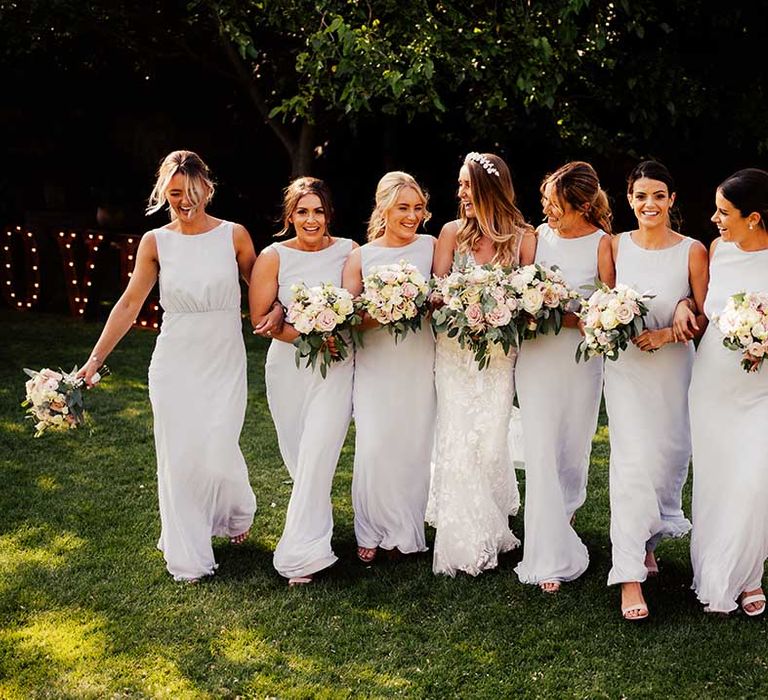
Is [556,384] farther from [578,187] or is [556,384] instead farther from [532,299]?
[578,187]

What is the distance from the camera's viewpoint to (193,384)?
5.33 meters

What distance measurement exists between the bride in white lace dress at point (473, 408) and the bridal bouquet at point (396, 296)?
39cm

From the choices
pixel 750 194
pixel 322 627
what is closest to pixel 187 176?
pixel 322 627

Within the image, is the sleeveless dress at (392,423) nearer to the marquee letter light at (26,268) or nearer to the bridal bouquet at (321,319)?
the bridal bouquet at (321,319)

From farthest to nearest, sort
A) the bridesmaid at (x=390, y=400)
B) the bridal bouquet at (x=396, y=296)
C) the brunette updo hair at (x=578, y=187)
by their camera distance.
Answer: the bridesmaid at (x=390, y=400), the brunette updo hair at (x=578, y=187), the bridal bouquet at (x=396, y=296)

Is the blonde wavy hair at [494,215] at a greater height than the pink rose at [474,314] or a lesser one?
greater

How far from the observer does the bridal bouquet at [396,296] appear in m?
5.01

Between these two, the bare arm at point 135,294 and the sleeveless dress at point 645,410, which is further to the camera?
the bare arm at point 135,294

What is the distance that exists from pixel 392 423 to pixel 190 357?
48.1 inches

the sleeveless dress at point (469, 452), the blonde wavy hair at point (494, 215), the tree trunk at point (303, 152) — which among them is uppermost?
the tree trunk at point (303, 152)

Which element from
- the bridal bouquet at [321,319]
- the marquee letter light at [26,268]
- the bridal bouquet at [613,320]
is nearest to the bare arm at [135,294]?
the bridal bouquet at [321,319]

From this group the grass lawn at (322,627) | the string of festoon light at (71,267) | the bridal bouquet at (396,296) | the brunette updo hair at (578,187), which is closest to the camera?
the grass lawn at (322,627)

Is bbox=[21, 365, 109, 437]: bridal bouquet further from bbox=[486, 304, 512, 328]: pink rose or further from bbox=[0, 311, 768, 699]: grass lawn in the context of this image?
bbox=[486, 304, 512, 328]: pink rose

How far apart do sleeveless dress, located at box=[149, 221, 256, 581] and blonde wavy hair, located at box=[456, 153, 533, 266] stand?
1.40 m
